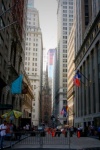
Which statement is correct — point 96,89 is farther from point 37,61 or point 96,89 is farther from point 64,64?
point 37,61

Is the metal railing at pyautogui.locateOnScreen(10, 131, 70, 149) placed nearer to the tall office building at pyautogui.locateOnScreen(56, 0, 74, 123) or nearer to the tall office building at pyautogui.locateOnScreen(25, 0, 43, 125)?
the tall office building at pyautogui.locateOnScreen(56, 0, 74, 123)

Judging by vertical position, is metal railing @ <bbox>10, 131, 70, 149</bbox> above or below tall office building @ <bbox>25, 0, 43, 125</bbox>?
below

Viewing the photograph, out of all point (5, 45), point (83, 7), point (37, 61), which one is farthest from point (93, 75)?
point (37, 61)

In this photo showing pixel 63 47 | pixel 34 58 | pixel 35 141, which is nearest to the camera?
pixel 35 141

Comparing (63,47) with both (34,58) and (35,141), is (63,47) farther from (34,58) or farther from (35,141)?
(35,141)

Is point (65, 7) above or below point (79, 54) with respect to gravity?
above

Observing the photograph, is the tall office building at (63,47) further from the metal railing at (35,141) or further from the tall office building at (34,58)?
the metal railing at (35,141)

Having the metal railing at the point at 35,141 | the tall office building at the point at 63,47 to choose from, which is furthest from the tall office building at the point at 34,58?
the metal railing at the point at 35,141

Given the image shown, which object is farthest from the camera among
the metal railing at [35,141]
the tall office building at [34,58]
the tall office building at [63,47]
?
the tall office building at [34,58]

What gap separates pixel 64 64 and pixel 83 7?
67.0 metres

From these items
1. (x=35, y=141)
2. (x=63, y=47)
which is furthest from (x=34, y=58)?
A: (x=35, y=141)

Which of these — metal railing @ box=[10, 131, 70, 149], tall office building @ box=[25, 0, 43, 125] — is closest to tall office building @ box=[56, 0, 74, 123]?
tall office building @ box=[25, 0, 43, 125]

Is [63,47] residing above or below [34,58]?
above

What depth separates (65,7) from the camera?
149m
